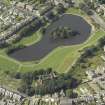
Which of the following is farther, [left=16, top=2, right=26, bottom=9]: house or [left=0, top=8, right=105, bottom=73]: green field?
[left=16, top=2, right=26, bottom=9]: house

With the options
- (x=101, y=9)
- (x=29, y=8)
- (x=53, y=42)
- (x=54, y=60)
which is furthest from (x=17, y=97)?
(x=101, y=9)

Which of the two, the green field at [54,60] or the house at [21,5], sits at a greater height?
the house at [21,5]

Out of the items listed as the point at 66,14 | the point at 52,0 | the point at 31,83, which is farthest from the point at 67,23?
the point at 31,83

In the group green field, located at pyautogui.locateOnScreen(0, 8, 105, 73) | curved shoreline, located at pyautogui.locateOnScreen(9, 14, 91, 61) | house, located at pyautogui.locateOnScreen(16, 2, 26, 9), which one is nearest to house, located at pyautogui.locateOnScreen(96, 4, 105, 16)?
curved shoreline, located at pyautogui.locateOnScreen(9, 14, 91, 61)

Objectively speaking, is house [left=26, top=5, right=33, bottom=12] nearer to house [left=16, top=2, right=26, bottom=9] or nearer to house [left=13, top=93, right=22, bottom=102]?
house [left=16, top=2, right=26, bottom=9]

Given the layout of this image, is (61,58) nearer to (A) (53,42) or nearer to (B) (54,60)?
(B) (54,60)

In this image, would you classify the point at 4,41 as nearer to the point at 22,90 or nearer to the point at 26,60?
the point at 26,60

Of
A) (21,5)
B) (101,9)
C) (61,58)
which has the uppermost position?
(101,9)

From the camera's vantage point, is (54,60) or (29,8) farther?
(29,8)

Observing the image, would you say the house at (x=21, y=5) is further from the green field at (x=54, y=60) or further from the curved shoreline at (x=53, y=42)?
the green field at (x=54, y=60)

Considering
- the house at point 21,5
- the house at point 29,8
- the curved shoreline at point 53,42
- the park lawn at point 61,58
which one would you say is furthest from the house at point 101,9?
the house at point 21,5

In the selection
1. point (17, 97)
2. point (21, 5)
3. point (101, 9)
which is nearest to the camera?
point (17, 97)
